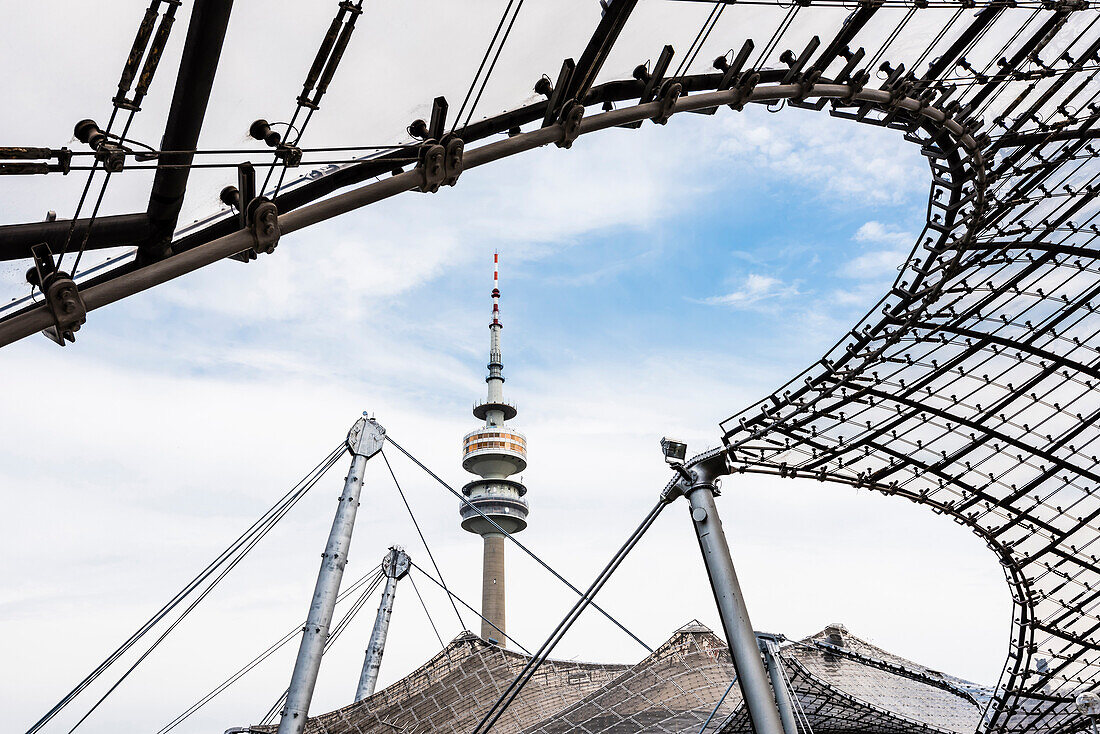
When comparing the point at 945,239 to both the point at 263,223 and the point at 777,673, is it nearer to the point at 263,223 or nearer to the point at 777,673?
the point at 777,673

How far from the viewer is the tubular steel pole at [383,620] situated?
43219 mm

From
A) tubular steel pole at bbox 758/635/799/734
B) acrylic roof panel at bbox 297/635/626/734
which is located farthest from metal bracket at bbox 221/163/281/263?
acrylic roof panel at bbox 297/635/626/734

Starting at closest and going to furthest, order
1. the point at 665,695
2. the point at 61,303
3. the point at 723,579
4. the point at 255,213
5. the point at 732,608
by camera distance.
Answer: the point at 61,303, the point at 255,213, the point at 732,608, the point at 723,579, the point at 665,695

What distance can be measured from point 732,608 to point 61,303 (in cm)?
1330

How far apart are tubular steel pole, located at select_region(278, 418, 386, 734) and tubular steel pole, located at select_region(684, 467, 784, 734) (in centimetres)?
1004

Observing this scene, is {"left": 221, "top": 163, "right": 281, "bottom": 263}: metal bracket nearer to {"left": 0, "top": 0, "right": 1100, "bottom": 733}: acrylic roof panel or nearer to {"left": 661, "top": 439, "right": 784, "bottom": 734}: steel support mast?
{"left": 0, "top": 0, "right": 1100, "bottom": 733}: acrylic roof panel

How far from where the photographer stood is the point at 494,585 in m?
104

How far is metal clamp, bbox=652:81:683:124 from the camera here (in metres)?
11.6

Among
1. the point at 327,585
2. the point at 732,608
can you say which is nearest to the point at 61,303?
the point at 732,608

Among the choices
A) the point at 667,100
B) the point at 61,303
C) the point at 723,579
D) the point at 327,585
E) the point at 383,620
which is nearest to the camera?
the point at 61,303

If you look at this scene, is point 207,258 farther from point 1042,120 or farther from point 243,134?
Result: point 1042,120

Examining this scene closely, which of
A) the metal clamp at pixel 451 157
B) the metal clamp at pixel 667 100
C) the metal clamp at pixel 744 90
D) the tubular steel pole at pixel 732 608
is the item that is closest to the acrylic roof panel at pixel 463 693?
the tubular steel pole at pixel 732 608

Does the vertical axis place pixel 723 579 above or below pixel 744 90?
below

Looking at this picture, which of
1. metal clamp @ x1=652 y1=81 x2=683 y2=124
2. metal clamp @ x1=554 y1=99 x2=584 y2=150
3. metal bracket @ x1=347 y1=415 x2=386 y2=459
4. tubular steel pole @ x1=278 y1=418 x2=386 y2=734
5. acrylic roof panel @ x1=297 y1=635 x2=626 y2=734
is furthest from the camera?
acrylic roof panel @ x1=297 y1=635 x2=626 y2=734
